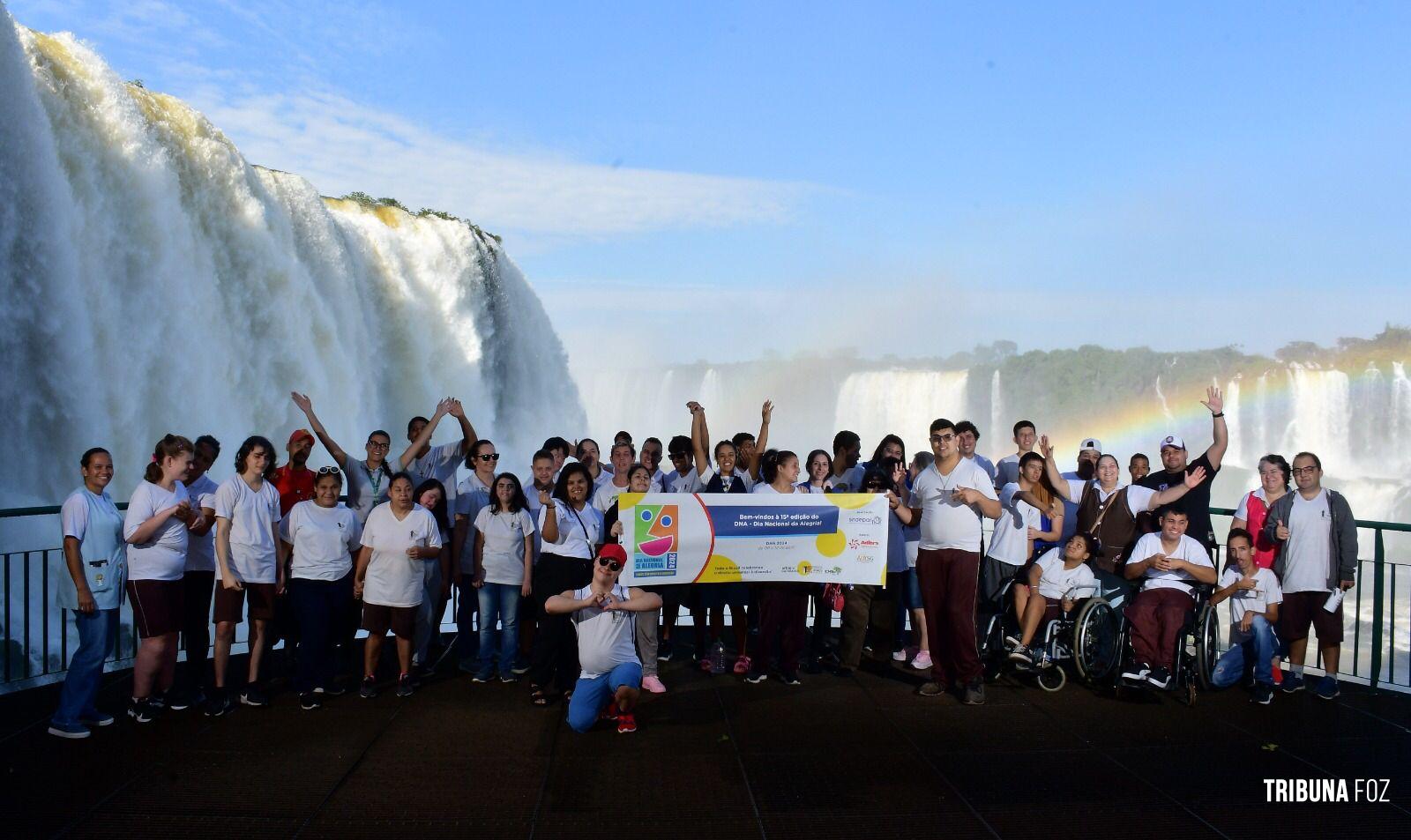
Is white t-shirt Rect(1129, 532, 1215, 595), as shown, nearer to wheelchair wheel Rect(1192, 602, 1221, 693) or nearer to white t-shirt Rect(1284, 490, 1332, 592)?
wheelchair wheel Rect(1192, 602, 1221, 693)

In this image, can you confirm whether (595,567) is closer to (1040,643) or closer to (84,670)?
(84,670)

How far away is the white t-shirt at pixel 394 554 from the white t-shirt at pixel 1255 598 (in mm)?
5435

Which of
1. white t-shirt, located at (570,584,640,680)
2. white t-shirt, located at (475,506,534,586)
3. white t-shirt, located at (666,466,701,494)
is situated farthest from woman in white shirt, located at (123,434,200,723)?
white t-shirt, located at (666,466,701,494)

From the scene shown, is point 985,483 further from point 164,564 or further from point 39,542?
point 39,542

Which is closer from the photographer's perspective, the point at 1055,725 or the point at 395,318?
the point at 1055,725

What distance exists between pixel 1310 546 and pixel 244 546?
7.12m

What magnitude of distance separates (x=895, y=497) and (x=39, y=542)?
1308 centimetres

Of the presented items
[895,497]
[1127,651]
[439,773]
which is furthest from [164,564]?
[1127,651]

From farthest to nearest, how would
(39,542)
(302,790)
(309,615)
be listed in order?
(39,542), (309,615), (302,790)

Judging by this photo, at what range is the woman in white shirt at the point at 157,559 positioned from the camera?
617cm

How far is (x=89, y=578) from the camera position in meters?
6.02

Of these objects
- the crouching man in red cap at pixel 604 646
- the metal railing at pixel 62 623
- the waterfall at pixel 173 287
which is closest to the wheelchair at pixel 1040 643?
the metal railing at pixel 62 623

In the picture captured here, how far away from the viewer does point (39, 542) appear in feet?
48.7

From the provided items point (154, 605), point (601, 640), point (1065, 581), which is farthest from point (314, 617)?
point (1065, 581)
